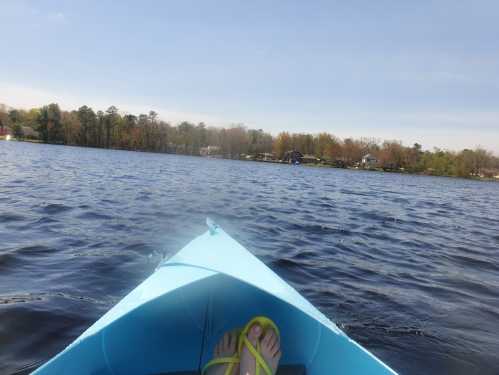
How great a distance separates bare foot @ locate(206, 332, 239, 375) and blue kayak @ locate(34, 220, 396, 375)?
1.48ft

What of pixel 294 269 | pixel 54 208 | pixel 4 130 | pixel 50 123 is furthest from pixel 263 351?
pixel 4 130

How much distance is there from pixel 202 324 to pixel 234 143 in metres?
120

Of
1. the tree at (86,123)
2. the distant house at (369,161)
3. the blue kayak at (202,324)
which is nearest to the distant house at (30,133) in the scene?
the tree at (86,123)

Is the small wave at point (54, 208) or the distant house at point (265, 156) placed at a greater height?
the distant house at point (265, 156)

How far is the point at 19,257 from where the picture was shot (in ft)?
21.4

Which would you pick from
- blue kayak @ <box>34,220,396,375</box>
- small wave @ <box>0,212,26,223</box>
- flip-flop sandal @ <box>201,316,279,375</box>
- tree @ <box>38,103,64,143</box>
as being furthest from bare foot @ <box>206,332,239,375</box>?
tree @ <box>38,103,64,143</box>

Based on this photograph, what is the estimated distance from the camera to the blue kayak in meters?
2.37

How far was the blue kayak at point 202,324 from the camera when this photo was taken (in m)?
2.37

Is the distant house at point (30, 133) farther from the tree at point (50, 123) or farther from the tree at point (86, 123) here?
the tree at point (86, 123)

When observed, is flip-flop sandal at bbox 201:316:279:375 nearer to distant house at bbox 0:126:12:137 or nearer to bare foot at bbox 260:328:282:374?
bare foot at bbox 260:328:282:374

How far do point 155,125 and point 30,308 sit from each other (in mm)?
116317

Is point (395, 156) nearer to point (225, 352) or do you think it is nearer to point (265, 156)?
point (265, 156)

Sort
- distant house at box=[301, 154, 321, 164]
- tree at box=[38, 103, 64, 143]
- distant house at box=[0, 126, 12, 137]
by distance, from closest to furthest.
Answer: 1. tree at box=[38, 103, 64, 143]
2. distant house at box=[0, 126, 12, 137]
3. distant house at box=[301, 154, 321, 164]

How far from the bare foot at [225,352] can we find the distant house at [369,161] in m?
126
